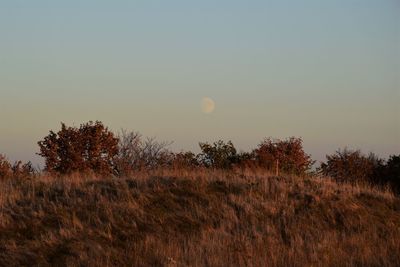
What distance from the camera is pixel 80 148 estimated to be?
39594 mm

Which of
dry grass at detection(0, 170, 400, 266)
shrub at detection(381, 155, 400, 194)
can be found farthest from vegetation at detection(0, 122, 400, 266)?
shrub at detection(381, 155, 400, 194)

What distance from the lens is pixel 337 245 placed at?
18375 mm

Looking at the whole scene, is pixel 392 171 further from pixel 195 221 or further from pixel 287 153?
pixel 195 221

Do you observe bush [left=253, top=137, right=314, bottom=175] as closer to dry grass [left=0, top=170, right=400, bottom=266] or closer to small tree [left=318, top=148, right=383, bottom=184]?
small tree [left=318, top=148, right=383, bottom=184]

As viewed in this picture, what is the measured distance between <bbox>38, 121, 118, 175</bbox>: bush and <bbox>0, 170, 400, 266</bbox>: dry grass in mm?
16451

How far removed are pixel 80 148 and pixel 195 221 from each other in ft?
71.3

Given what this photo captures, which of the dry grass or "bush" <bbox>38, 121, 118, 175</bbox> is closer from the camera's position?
the dry grass

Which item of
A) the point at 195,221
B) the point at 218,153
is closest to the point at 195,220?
the point at 195,221

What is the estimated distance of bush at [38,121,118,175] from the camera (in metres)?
38.9

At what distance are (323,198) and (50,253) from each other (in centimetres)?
1038

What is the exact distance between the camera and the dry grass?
16188 mm

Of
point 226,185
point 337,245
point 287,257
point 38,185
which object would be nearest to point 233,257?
point 287,257

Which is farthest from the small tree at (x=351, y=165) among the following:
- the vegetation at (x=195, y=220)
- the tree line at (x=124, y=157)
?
the vegetation at (x=195, y=220)

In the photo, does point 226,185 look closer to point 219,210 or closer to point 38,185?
point 219,210
